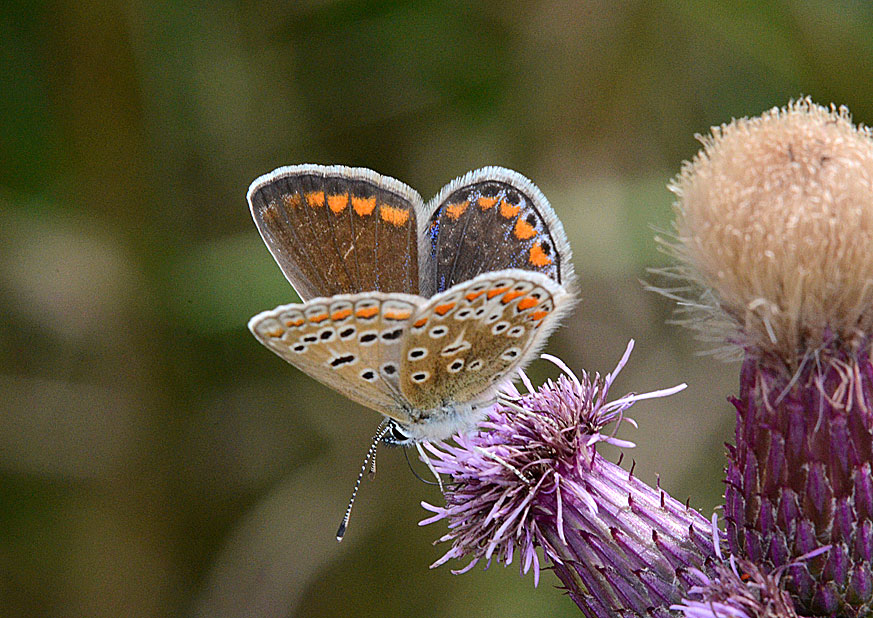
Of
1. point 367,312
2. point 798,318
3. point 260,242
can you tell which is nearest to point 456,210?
point 367,312

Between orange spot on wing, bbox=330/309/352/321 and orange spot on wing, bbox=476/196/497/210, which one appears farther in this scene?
orange spot on wing, bbox=476/196/497/210

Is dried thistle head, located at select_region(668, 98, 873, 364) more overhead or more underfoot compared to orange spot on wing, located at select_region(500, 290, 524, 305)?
more overhead

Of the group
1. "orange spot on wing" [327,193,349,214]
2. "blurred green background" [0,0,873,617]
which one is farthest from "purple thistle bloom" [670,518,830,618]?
"blurred green background" [0,0,873,617]

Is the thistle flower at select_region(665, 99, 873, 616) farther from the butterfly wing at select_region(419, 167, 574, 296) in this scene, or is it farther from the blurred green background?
the blurred green background

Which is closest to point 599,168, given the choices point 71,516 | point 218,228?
point 218,228

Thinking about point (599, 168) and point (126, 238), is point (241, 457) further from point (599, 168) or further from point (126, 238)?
point (599, 168)

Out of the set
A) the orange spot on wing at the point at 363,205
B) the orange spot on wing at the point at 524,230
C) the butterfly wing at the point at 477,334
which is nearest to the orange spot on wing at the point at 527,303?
the butterfly wing at the point at 477,334

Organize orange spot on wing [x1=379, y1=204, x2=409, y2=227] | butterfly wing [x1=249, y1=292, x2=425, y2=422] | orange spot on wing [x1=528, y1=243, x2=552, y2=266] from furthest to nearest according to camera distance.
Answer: orange spot on wing [x1=379, y1=204, x2=409, y2=227]
orange spot on wing [x1=528, y1=243, x2=552, y2=266]
butterfly wing [x1=249, y1=292, x2=425, y2=422]

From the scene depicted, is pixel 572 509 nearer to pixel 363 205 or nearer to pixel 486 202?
pixel 486 202
